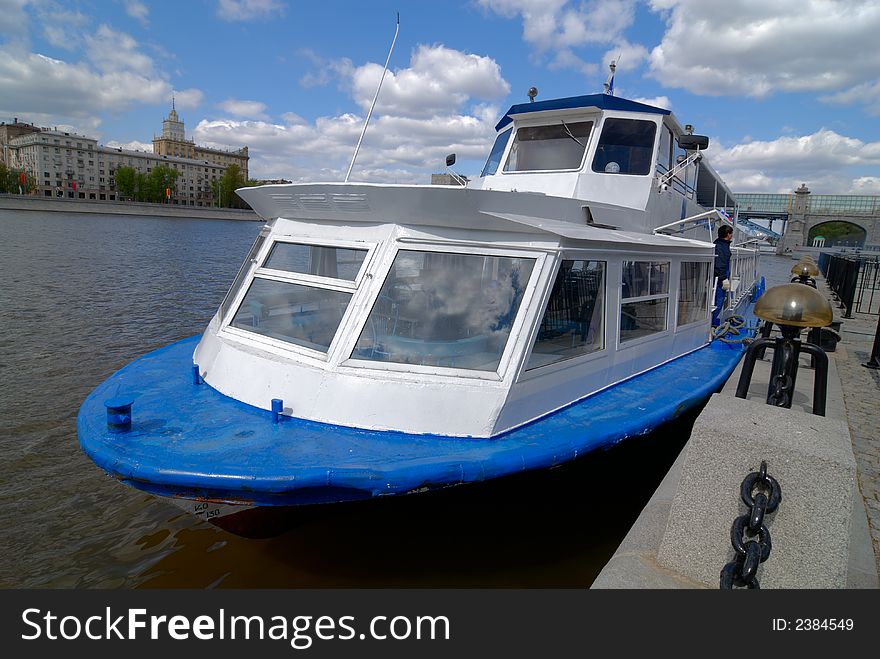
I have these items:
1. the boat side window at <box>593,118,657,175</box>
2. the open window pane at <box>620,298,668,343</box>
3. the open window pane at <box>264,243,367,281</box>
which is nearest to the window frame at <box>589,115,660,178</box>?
the boat side window at <box>593,118,657,175</box>

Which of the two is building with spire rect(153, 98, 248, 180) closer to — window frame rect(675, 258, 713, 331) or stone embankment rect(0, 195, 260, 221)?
stone embankment rect(0, 195, 260, 221)

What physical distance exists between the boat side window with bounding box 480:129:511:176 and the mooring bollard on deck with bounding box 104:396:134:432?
6.08m

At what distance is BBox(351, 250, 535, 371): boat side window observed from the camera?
14.6 ft

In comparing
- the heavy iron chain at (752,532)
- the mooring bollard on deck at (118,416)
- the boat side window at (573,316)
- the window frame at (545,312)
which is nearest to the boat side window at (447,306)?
the window frame at (545,312)

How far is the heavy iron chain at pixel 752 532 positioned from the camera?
8.57 ft

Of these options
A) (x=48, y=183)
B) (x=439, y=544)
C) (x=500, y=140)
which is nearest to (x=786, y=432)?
(x=439, y=544)

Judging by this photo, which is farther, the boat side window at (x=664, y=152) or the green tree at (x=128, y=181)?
the green tree at (x=128, y=181)

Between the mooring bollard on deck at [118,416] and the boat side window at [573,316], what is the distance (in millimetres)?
2999

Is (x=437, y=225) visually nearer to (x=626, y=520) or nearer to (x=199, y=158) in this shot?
(x=626, y=520)

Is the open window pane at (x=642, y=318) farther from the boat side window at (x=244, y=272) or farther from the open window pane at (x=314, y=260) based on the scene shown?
the boat side window at (x=244, y=272)

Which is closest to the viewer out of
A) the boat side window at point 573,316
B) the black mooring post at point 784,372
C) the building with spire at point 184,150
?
the black mooring post at point 784,372

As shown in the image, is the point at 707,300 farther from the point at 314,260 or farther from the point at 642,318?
the point at 314,260

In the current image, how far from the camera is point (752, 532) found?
265 centimetres

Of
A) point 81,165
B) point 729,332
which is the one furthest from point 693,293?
point 81,165
